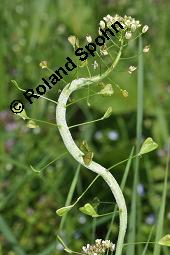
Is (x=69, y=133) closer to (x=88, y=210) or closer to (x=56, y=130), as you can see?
(x=88, y=210)

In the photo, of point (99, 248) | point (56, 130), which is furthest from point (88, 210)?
point (56, 130)

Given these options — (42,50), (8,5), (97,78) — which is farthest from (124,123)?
(97,78)

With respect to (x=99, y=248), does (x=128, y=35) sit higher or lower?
higher

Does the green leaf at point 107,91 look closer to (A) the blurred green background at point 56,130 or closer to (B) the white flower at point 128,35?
(B) the white flower at point 128,35

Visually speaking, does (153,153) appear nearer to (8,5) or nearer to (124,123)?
(124,123)

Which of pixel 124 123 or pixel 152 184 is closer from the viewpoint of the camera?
pixel 152 184

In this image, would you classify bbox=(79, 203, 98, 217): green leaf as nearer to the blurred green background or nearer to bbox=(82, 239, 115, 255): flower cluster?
bbox=(82, 239, 115, 255): flower cluster

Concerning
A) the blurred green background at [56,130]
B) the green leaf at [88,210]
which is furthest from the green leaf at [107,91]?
the blurred green background at [56,130]

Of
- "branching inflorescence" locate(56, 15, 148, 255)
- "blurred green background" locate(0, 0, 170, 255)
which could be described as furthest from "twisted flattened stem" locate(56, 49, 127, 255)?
"blurred green background" locate(0, 0, 170, 255)
